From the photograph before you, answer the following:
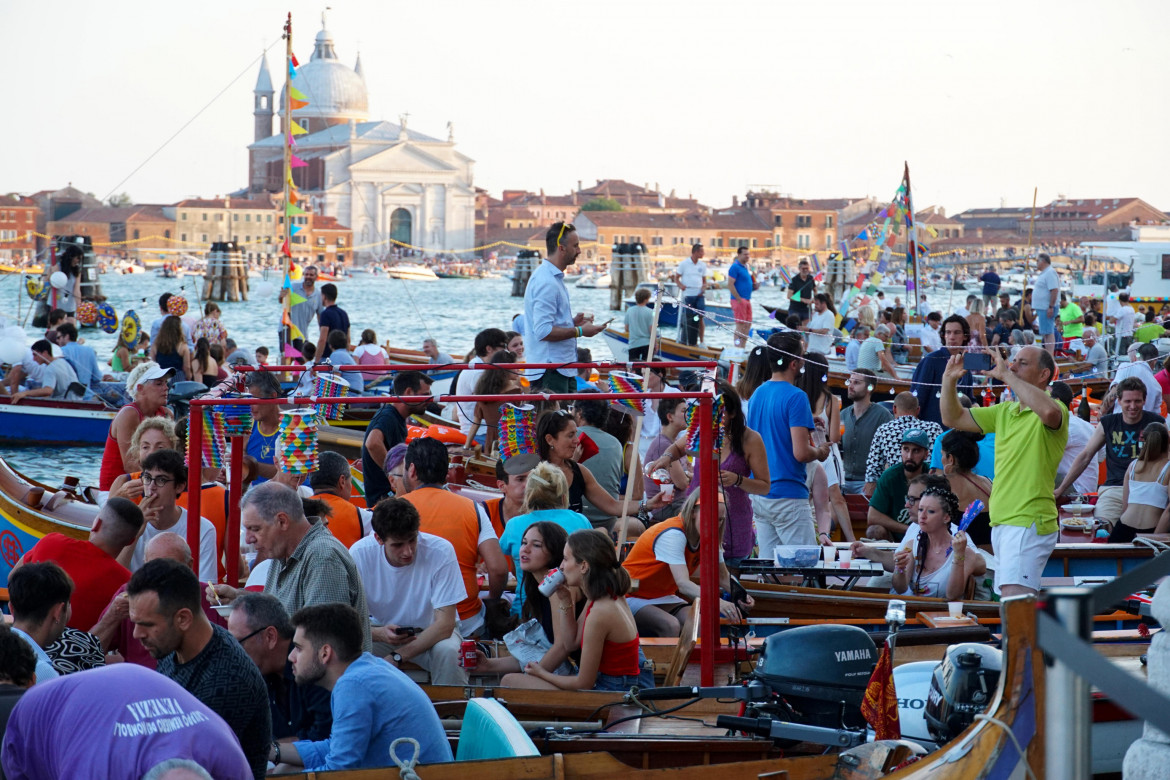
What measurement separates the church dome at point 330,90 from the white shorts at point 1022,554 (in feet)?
404

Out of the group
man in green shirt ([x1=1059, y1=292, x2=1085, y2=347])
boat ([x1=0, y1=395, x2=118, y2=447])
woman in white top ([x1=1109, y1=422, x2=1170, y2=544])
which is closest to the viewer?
woman in white top ([x1=1109, y1=422, x2=1170, y2=544])

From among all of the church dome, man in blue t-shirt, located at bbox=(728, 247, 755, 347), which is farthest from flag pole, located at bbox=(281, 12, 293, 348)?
the church dome

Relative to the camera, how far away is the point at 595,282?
341 feet

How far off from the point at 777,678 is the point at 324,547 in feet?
5.70

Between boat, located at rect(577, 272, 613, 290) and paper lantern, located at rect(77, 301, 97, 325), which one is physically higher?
boat, located at rect(577, 272, 613, 290)

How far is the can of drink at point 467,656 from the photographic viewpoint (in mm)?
5027

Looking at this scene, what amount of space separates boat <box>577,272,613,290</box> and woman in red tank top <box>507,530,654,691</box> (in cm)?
9744

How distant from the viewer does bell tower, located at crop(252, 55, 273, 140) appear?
14112 cm

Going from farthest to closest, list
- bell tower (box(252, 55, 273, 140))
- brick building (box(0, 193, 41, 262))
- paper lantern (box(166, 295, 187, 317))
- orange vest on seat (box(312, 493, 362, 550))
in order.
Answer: bell tower (box(252, 55, 273, 140)), brick building (box(0, 193, 41, 262)), paper lantern (box(166, 295, 187, 317)), orange vest on seat (box(312, 493, 362, 550))

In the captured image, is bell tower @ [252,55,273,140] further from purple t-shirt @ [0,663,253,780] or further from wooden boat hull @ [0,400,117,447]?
purple t-shirt @ [0,663,253,780]

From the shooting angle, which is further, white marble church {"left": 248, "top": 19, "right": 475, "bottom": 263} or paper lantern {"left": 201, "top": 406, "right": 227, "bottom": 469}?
white marble church {"left": 248, "top": 19, "right": 475, "bottom": 263}

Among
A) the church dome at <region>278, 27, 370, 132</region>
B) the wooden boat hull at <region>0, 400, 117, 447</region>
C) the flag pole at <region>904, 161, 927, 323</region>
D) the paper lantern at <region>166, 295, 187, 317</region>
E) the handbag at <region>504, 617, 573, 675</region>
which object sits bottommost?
the wooden boat hull at <region>0, 400, 117, 447</region>

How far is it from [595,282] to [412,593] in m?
99.3

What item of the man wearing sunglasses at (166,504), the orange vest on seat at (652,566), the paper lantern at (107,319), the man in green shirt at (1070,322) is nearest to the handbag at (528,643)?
the orange vest on seat at (652,566)
